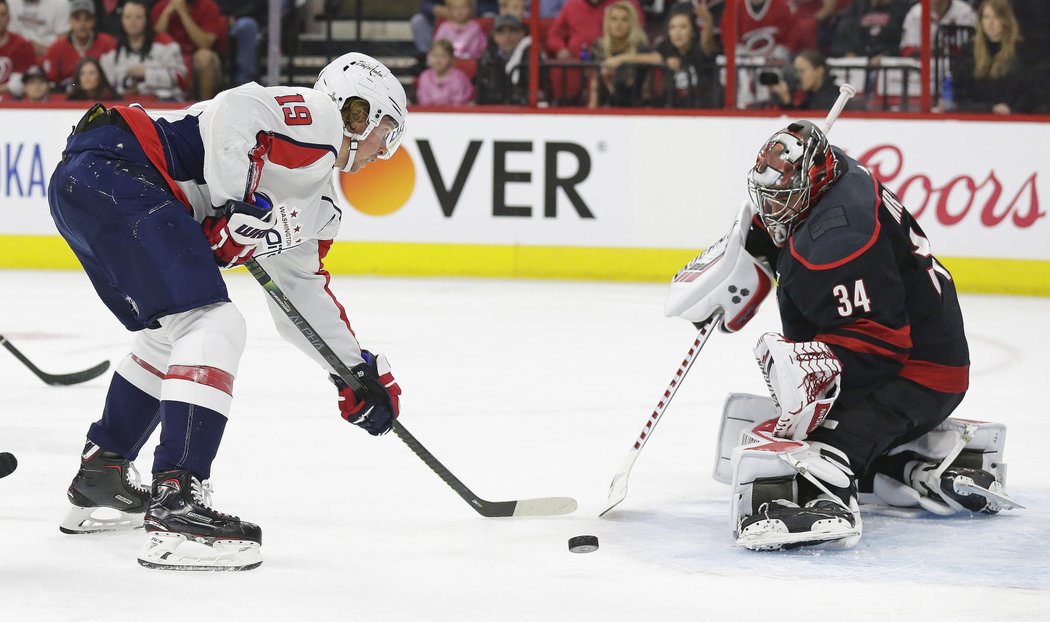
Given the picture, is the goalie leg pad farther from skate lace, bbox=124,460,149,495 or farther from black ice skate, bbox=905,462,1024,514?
skate lace, bbox=124,460,149,495

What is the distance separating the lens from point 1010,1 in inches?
282

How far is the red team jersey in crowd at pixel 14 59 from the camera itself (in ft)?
26.3

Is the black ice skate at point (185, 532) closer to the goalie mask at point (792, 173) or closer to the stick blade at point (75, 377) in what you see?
the goalie mask at point (792, 173)

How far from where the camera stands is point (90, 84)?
313 inches

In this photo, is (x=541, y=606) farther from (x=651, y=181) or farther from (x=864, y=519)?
(x=651, y=181)

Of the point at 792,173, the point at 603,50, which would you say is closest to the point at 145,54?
the point at 603,50

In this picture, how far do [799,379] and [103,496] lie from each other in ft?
4.43

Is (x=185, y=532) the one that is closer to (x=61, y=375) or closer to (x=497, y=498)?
(x=497, y=498)

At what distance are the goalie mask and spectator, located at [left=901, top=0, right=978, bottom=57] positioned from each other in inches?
184

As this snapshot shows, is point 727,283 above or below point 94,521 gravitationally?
above

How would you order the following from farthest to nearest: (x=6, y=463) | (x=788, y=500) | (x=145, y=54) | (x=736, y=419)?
(x=145, y=54)
(x=736, y=419)
(x=788, y=500)
(x=6, y=463)

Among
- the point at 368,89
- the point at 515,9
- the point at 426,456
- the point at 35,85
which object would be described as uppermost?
the point at 515,9

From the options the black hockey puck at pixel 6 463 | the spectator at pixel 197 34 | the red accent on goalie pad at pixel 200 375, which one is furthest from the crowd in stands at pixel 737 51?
the black hockey puck at pixel 6 463

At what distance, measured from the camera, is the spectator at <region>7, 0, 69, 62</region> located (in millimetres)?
8094
